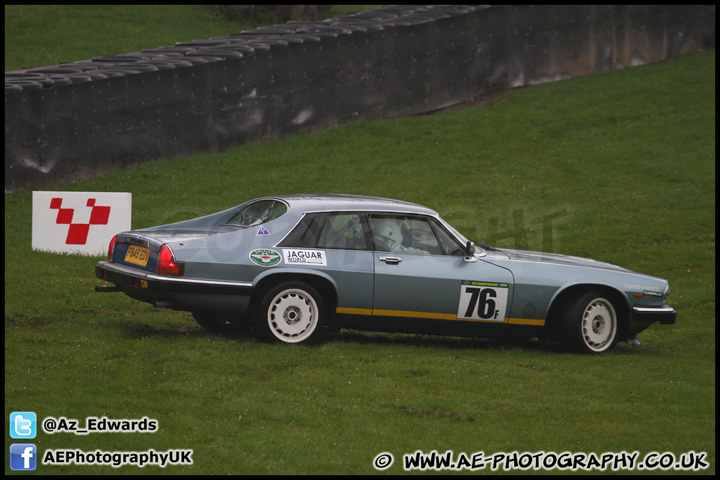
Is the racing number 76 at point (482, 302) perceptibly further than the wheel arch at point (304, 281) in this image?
Yes

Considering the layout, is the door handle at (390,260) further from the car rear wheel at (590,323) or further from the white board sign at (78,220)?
the white board sign at (78,220)

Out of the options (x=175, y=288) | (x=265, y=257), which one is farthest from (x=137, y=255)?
(x=265, y=257)

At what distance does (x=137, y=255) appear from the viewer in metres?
8.03

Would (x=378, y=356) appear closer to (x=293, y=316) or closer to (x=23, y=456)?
(x=293, y=316)

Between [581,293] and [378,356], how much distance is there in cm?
228

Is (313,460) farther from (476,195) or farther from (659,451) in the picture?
(476,195)

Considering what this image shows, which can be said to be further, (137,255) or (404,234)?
(404,234)

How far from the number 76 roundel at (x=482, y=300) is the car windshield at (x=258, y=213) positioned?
6.34 ft

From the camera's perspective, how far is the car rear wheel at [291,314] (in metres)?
8.00

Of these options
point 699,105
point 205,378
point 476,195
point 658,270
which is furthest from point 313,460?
point 699,105

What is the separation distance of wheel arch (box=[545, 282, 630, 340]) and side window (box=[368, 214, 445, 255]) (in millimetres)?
1289

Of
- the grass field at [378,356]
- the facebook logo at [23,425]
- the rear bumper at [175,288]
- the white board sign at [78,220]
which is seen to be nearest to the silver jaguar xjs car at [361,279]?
the rear bumper at [175,288]

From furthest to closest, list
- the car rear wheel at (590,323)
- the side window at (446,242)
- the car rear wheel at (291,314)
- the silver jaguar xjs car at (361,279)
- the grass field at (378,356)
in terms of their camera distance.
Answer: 1. the car rear wheel at (590,323)
2. the side window at (446,242)
3. the car rear wheel at (291,314)
4. the silver jaguar xjs car at (361,279)
5. the grass field at (378,356)

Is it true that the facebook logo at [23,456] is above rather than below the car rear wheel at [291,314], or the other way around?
below
